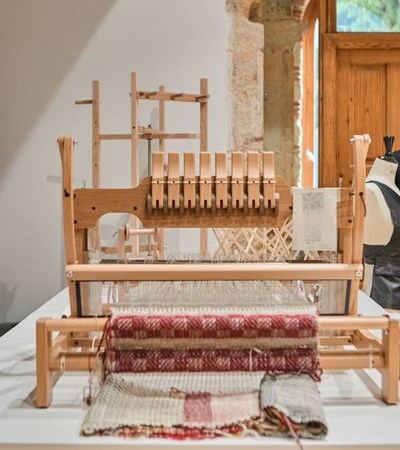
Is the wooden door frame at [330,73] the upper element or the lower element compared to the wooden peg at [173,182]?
upper

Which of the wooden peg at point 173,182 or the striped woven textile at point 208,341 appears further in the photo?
the wooden peg at point 173,182

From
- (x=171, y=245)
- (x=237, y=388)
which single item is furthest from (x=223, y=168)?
(x=171, y=245)

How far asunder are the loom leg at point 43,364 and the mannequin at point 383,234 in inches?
47.7

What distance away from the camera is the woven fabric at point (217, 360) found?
1.29 meters

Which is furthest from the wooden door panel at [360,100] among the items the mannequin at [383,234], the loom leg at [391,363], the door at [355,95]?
the loom leg at [391,363]

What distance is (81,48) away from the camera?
363 centimetres

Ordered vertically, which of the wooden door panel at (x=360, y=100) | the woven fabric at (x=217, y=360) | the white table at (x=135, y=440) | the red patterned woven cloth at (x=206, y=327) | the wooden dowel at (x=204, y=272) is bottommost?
the white table at (x=135, y=440)

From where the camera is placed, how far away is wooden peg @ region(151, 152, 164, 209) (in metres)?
1.51

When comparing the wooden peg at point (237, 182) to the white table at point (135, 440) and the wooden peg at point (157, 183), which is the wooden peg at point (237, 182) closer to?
the wooden peg at point (157, 183)

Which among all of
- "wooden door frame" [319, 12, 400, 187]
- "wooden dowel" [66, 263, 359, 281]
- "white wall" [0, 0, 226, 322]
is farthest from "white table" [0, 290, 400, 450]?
"wooden door frame" [319, 12, 400, 187]

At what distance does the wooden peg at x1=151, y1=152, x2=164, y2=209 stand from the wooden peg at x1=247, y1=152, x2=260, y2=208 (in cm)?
23

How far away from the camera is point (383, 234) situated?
203 cm

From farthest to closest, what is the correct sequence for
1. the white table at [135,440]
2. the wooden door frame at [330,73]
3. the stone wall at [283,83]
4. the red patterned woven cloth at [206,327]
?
1. the stone wall at [283,83]
2. the wooden door frame at [330,73]
3. the red patterned woven cloth at [206,327]
4. the white table at [135,440]

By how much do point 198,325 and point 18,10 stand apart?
9.96 feet
